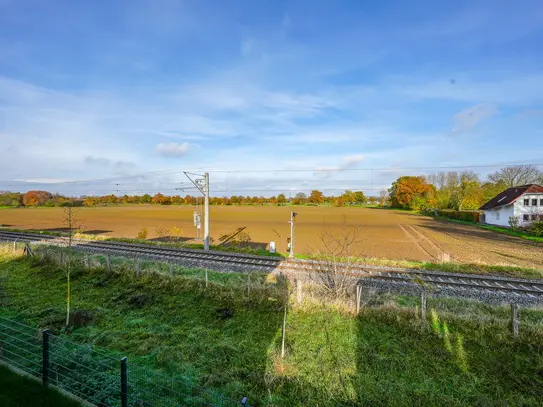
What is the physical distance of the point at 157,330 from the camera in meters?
8.12

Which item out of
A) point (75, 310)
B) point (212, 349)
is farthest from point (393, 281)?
point (75, 310)

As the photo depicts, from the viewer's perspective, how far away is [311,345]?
7.19 m

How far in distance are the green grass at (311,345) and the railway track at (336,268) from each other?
303 cm

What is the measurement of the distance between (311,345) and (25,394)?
5.56 meters

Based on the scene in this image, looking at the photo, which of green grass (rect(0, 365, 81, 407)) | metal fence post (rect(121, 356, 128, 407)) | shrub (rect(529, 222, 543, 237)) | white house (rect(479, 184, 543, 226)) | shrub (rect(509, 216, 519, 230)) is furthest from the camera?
white house (rect(479, 184, 543, 226))

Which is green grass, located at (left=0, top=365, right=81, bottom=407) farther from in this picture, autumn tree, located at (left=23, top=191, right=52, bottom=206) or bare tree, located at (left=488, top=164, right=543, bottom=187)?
autumn tree, located at (left=23, top=191, right=52, bottom=206)

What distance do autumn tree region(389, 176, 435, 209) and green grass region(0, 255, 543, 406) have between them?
82968 mm

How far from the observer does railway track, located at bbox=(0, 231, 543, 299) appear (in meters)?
13.4

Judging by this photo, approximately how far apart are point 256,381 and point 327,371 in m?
1.51

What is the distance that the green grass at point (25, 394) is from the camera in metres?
4.44

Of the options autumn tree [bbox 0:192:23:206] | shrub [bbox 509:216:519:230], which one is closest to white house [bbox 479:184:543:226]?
shrub [bbox 509:216:519:230]

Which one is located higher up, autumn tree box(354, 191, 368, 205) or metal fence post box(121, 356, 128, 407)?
autumn tree box(354, 191, 368, 205)

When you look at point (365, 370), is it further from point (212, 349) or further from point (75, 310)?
point (75, 310)

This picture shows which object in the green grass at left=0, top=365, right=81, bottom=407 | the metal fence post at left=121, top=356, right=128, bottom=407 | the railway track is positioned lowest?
the railway track
